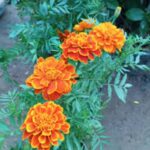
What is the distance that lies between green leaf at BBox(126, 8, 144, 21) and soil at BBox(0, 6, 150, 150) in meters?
0.39

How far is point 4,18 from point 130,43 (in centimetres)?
206

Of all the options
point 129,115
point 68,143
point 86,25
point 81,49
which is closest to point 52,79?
point 81,49

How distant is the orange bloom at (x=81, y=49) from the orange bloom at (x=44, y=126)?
0.74ft

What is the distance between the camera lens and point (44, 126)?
1.50 meters

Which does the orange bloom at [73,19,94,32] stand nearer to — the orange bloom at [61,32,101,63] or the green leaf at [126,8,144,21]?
the orange bloom at [61,32,101,63]

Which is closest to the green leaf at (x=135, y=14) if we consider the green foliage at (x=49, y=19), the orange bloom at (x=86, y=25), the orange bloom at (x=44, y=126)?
the green foliage at (x=49, y=19)

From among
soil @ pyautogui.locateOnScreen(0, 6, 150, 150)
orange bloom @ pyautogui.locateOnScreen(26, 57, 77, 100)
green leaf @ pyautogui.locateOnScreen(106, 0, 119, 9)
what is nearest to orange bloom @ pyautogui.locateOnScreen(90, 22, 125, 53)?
orange bloom @ pyautogui.locateOnScreen(26, 57, 77, 100)

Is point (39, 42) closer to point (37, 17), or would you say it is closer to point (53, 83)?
point (37, 17)

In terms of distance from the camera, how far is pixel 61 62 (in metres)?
1.65

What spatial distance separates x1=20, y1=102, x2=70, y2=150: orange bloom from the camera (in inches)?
59.2

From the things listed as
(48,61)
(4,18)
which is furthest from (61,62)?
(4,18)

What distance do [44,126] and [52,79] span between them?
19cm

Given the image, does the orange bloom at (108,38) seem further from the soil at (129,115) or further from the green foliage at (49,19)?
the soil at (129,115)

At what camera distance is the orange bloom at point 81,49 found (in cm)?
163
